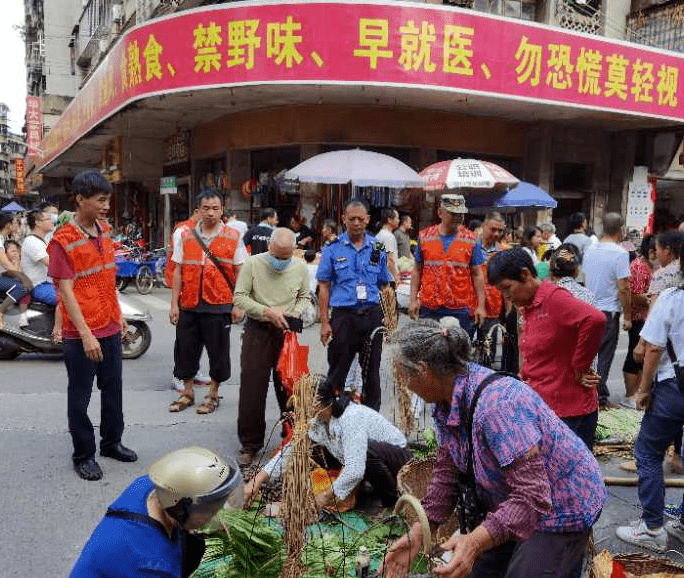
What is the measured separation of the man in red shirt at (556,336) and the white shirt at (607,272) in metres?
2.53

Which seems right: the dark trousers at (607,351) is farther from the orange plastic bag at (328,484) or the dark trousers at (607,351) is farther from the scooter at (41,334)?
the scooter at (41,334)

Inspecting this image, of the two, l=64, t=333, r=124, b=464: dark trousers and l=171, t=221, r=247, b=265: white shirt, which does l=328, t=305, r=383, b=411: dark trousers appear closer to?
l=171, t=221, r=247, b=265: white shirt

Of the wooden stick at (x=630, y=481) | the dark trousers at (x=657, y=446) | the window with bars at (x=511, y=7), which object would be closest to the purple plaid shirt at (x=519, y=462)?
the dark trousers at (x=657, y=446)

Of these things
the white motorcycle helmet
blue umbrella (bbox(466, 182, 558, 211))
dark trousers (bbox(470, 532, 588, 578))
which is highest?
blue umbrella (bbox(466, 182, 558, 211))

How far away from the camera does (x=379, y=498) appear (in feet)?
12.1

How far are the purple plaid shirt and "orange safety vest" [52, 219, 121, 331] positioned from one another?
250 cm

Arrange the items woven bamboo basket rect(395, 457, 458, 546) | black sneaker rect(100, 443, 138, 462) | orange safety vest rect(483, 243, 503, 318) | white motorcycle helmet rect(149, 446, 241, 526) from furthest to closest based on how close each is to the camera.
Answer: orange safety vest rect(483, 243, 503, 318) < black sneaker rect(100, 443, 138, 462) < woven bamboo basket rect(395, 457, 458, 546) < white motorcycle helmet rect(149, 446, 241, 526)

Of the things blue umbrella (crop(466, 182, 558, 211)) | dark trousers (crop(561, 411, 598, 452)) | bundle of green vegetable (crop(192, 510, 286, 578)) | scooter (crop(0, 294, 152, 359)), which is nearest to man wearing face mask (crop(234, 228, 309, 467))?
bundle of green vegetable (crop(192, 510, 286, 578))

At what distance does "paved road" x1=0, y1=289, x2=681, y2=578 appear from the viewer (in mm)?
3227

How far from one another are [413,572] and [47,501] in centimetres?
216

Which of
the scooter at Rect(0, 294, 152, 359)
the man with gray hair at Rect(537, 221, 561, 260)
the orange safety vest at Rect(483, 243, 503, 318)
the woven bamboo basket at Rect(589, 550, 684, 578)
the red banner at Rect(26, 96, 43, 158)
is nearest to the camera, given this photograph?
the woven bamboo basket at Rect(589, 550, 684, 578)

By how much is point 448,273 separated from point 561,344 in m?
1.94

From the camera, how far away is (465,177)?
31.0 feet

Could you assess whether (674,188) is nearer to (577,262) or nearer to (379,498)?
(577,262)
